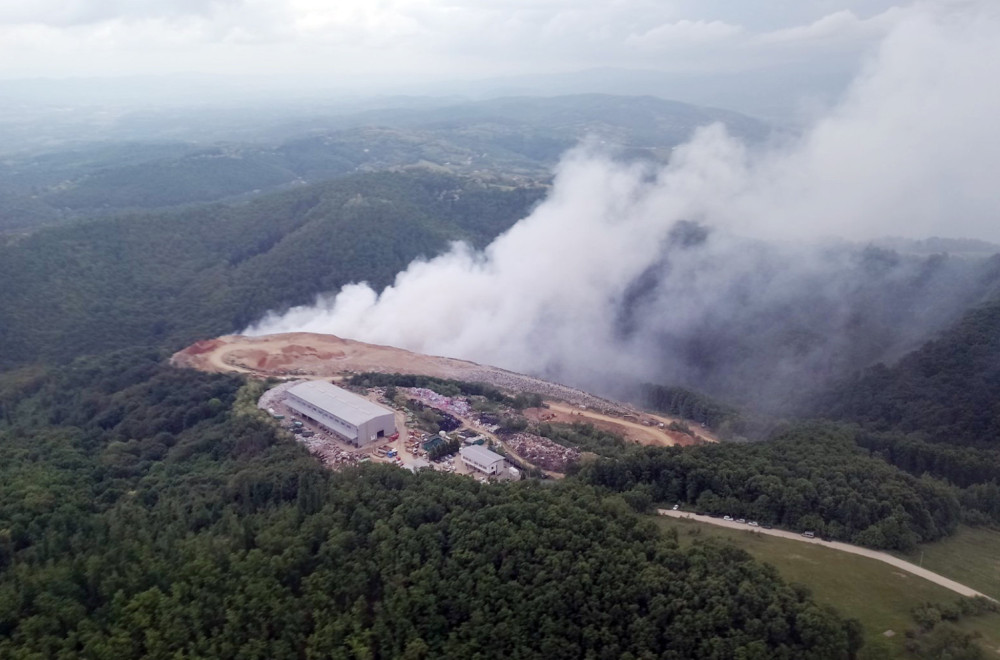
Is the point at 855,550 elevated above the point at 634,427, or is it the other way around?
the point at 855,550

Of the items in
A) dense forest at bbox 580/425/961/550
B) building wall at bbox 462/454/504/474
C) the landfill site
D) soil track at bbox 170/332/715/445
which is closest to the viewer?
dense forest at bbox 580/425/961/550

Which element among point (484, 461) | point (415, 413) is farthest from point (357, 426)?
point (484, 461)

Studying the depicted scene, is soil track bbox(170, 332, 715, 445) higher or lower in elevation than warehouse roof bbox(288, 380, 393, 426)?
lower

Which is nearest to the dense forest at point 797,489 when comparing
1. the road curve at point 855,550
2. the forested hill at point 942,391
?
the road curve at point 855,550

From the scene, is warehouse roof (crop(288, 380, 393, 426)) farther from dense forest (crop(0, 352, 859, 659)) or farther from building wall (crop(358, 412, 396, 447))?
dense forest (crop(0, 352, 859, 659))

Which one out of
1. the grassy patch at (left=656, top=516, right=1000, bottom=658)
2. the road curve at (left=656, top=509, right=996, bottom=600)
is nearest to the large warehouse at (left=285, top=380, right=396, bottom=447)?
the road curve at (left=656, top=509, right=996, bottom=600)

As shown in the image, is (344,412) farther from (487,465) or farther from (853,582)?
(853,582)

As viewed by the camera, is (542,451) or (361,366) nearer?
(542,451)
